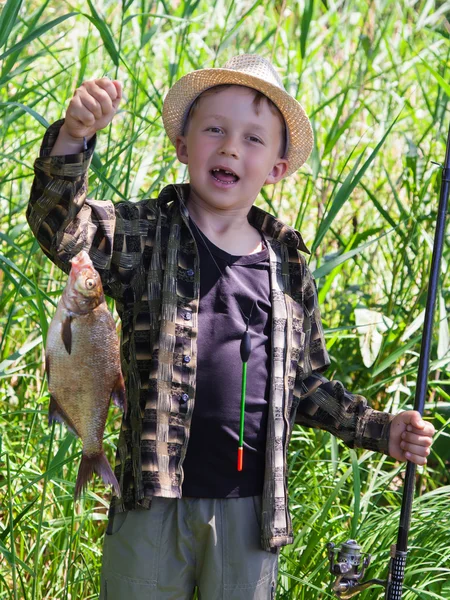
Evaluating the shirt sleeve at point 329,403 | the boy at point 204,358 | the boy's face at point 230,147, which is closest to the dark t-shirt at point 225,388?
the boy at point 204,358

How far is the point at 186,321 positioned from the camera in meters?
2.00

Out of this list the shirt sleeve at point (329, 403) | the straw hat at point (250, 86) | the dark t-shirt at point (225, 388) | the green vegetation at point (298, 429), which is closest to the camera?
the dark t-shirt at point (225, 388)

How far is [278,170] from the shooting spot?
2.35 meters

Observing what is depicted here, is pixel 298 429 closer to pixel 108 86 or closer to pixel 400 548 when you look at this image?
pixel 400 548

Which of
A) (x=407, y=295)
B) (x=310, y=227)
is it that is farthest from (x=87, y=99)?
(x=310, y=227)

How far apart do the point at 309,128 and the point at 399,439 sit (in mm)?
763

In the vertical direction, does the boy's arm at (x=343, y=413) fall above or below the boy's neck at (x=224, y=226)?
below

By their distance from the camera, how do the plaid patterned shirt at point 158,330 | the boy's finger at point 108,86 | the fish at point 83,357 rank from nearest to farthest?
the fish at point 83,357, the boy's finger at point 108,86, the plaid patterned shirt at point 158,330

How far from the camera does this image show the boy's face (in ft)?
6.77

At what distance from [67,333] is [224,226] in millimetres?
787

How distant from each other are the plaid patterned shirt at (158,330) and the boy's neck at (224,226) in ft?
0.15

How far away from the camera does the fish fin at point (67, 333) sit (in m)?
1.44

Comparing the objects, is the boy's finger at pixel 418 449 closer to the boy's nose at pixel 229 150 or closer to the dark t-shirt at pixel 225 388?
the dark t-shirt at pixel 225 388

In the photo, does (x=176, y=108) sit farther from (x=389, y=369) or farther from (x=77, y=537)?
(x=389, y=369)
